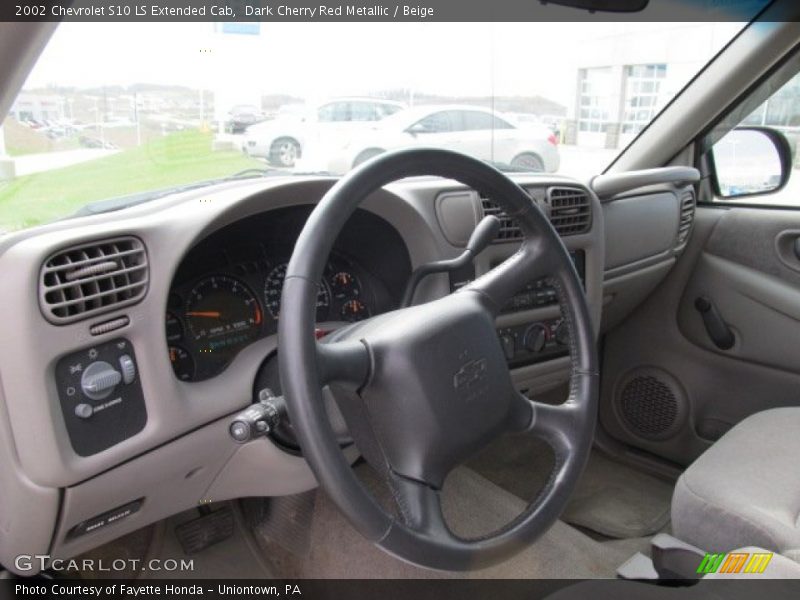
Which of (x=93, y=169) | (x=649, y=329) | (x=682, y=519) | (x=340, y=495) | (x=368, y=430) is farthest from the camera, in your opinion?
(x=649, y=329)

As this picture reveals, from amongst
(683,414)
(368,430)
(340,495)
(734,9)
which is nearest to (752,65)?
(734,9)

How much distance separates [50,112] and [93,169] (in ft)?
0.51

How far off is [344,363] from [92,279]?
46 cm

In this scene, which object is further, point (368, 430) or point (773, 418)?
point (773, 418)

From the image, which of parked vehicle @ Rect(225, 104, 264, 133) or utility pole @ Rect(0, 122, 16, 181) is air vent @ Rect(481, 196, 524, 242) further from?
utility pole @ Rect(0, 122, 16, 181)

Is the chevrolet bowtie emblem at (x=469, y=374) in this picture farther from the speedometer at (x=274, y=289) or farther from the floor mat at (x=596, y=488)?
the floor mat at (x=596, y=488)

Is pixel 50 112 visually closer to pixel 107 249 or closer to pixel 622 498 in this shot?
pixel 107 249

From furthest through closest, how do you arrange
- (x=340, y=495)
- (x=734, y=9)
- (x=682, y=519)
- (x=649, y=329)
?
(x=649, y=329) → (x=734, y=9) → (x=682, y=519) → (x=340, y=495)

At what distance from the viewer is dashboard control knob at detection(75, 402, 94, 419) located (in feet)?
3.74

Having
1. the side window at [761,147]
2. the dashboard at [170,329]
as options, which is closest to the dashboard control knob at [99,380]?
the dashboard at [170,329]

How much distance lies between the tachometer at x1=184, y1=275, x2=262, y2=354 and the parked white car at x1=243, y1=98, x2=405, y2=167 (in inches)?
12.6

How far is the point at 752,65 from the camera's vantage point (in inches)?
88.8

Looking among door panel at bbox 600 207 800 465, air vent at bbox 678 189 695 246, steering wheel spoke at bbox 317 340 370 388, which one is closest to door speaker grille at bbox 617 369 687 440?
door panel at bbox 600 207 800 465

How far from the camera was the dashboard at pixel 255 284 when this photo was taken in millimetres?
1416
